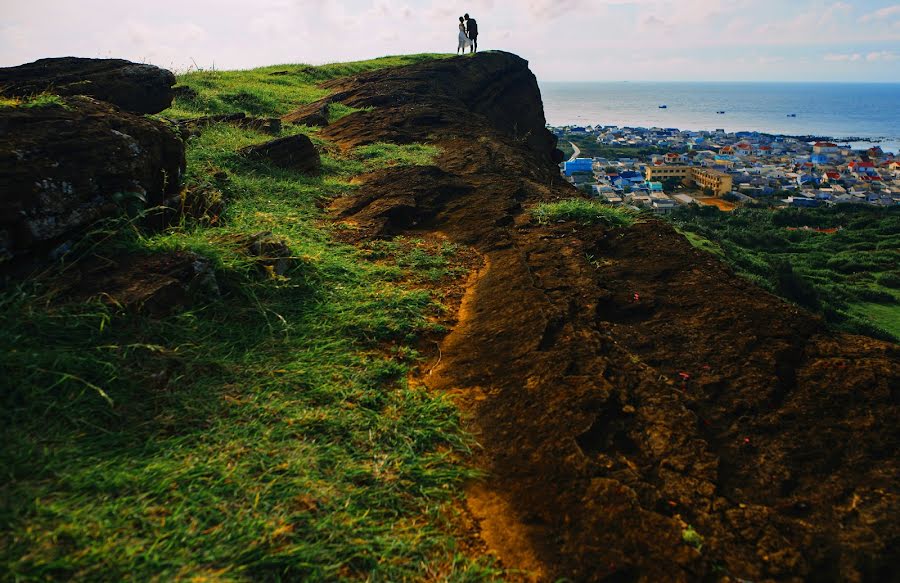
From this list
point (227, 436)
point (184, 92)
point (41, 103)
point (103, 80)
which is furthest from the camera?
point (184, 92)

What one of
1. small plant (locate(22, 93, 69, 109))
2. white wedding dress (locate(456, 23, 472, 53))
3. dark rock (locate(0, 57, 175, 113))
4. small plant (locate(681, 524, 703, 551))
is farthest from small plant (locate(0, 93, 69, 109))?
white wedding dress (locate(456, 23, 472, 53))

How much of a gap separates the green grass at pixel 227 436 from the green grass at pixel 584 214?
2412mm

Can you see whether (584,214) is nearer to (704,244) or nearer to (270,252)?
(270,252)

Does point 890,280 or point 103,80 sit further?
point 890,280

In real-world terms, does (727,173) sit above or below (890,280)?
above

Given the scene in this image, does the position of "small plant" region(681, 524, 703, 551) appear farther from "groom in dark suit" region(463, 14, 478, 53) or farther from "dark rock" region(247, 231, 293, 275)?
"groom in dark suit" region(463, 14, 478, 53)

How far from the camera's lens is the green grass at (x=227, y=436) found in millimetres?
1927

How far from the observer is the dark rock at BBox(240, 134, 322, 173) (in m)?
7.45

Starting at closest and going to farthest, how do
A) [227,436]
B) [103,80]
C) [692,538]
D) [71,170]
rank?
[692,538] < [227,436] < [71,170] < [103,80]

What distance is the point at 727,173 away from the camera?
6519 cm

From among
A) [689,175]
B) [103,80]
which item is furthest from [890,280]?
[103,80]

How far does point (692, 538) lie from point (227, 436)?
6.89ft

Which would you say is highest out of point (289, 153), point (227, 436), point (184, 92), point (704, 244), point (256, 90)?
point (256, 90)

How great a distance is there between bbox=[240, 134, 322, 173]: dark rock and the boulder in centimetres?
→ 286
